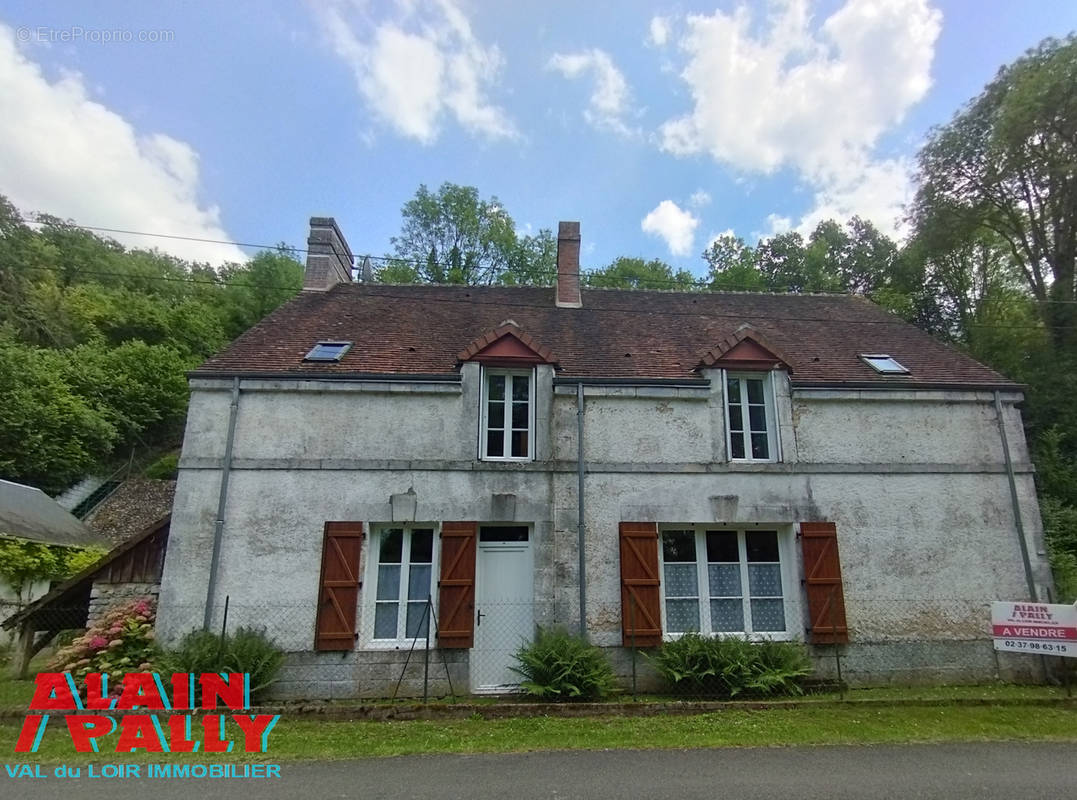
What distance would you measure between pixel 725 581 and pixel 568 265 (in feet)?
25.0

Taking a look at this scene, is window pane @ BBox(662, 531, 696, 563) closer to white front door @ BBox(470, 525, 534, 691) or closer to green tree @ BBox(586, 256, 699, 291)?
white front door @ BBox(470, 525, 534, 691)

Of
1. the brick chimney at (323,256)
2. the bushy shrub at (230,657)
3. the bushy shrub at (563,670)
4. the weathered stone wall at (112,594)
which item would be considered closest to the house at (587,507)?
the bushy shrub at (230,657)

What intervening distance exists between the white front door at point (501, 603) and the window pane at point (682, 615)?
216 cm

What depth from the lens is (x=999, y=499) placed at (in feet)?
32.2

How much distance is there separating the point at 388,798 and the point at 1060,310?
2174 cm

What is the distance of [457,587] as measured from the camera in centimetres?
895

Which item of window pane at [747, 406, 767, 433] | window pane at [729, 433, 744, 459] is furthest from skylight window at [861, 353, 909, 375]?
window pane at [729, 433, 744, 459]

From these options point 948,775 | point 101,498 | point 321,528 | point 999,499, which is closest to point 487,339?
point 321,528

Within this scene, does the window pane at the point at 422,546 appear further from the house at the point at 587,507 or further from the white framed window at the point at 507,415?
the white framed window at the point at 507,415

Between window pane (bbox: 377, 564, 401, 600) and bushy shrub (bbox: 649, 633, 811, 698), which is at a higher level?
window pane (bbox: 377, 564, 401, 600)

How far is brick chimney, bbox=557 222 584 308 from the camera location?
44.2 ft

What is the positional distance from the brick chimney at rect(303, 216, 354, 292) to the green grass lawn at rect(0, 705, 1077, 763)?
916 cm

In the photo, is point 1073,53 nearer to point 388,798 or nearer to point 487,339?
point 487,339

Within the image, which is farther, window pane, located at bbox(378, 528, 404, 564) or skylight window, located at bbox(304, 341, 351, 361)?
skylight window, located at bbox(304, 341, 351, 361)
